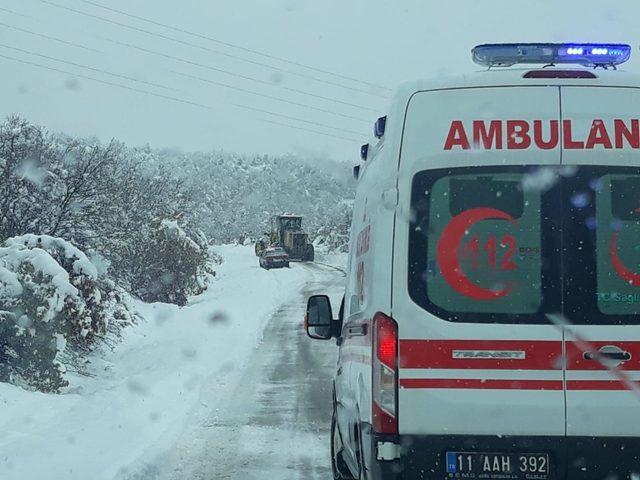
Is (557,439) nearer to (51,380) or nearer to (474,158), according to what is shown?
(474,158)

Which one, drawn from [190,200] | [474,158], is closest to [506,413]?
[474,158]

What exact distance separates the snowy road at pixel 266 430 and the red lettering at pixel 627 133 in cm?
449

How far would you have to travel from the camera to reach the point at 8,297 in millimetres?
11984

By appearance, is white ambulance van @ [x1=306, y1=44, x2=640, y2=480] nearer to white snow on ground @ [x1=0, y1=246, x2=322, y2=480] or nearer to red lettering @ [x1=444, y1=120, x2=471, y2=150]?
red lettering @ [x1=444, y1=120, x2=471, y2=150]

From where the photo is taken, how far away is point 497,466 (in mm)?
3857

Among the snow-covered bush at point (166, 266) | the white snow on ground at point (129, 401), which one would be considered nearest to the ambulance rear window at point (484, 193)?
the white snow on ground at point (129, 401)

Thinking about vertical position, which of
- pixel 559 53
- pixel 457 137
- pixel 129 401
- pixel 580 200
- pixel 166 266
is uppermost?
pixel 166 266

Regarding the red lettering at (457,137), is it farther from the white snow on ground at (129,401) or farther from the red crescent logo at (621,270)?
the white snow on ground at (129,401)

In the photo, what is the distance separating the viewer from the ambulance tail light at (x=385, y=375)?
3902 millimetres

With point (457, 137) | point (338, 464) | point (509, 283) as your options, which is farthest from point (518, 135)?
point (338, 464)

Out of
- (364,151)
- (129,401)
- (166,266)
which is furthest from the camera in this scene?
(166,266)

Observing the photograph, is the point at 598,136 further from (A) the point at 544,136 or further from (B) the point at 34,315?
(B) the point at 34,315

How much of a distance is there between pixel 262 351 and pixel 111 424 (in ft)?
27.9

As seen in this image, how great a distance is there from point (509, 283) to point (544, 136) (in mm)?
723
